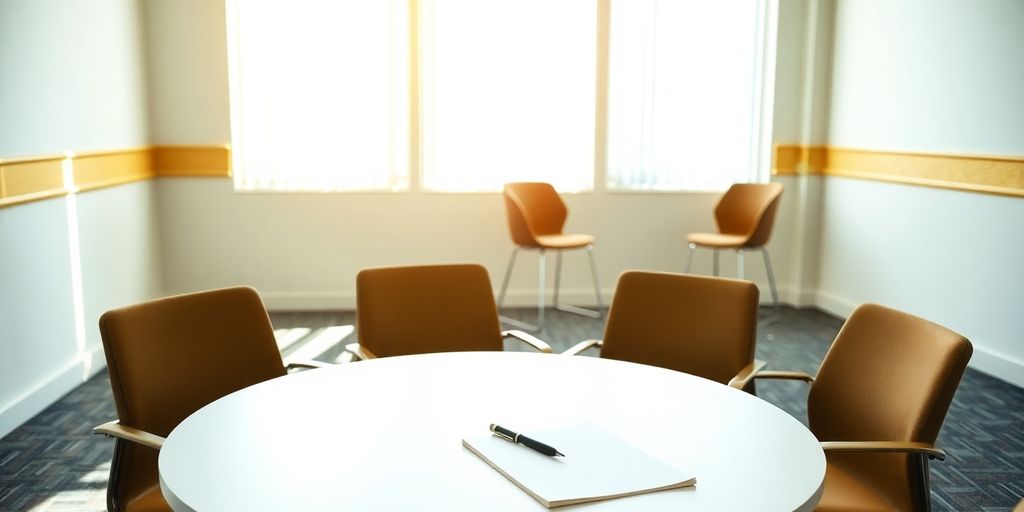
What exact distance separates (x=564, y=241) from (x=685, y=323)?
296 cm

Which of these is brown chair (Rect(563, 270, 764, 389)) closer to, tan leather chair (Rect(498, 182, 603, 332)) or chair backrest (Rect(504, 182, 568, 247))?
tan leather chair (Rect(498, 182, 603, 332))

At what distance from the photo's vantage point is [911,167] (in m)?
5.15

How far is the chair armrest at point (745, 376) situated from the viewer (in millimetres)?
2291

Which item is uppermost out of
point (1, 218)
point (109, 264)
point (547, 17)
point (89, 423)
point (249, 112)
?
point (547, 17)

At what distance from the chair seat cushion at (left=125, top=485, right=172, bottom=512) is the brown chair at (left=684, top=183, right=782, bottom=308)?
167 inches

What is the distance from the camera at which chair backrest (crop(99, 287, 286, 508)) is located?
2.03 meters

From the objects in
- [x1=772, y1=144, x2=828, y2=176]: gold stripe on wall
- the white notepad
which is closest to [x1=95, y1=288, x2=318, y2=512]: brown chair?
the white notepad

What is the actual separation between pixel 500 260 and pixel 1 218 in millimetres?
3312

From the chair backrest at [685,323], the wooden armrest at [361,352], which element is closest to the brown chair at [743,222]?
the chair backrest at [685,323]

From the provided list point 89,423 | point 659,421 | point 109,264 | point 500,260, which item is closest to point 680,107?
point 500,260

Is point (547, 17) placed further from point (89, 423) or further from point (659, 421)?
point (659, 421)

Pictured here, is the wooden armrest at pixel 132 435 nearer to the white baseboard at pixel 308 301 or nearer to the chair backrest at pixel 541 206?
the chair backrest at pixel 541 206

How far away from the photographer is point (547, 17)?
6066 mm

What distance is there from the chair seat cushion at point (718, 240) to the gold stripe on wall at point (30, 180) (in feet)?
12.3
